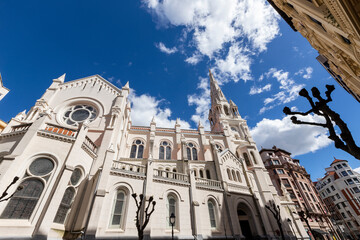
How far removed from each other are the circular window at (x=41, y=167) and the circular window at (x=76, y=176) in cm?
170

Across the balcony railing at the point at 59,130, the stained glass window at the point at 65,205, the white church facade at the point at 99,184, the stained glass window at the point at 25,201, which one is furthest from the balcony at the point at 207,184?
the stained glass window at the point at 25,201

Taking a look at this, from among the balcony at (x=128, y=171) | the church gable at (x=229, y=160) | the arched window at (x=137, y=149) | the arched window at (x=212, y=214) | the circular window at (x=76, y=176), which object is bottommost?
the arched window at (x=212, y=214)

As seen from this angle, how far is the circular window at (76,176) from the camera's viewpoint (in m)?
12.6

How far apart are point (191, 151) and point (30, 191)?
68.6ft

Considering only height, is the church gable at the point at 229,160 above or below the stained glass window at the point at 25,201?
above

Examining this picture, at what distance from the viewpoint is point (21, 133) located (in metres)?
12.4

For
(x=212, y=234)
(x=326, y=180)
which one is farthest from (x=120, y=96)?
(x=326, y=180)

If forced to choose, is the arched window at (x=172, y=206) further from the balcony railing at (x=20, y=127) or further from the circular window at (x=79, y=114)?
the balcony railing at (x=20, y=127)

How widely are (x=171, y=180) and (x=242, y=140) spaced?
21.0 metres

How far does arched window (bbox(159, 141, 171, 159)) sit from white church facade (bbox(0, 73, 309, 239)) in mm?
1417

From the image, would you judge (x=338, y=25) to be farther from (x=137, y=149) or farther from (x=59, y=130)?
(x=137, y=149)

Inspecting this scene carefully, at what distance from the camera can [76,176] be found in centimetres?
1307

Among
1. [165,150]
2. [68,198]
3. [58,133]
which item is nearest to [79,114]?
[58,133]

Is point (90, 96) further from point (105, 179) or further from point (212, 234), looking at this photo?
point (212, 234)
